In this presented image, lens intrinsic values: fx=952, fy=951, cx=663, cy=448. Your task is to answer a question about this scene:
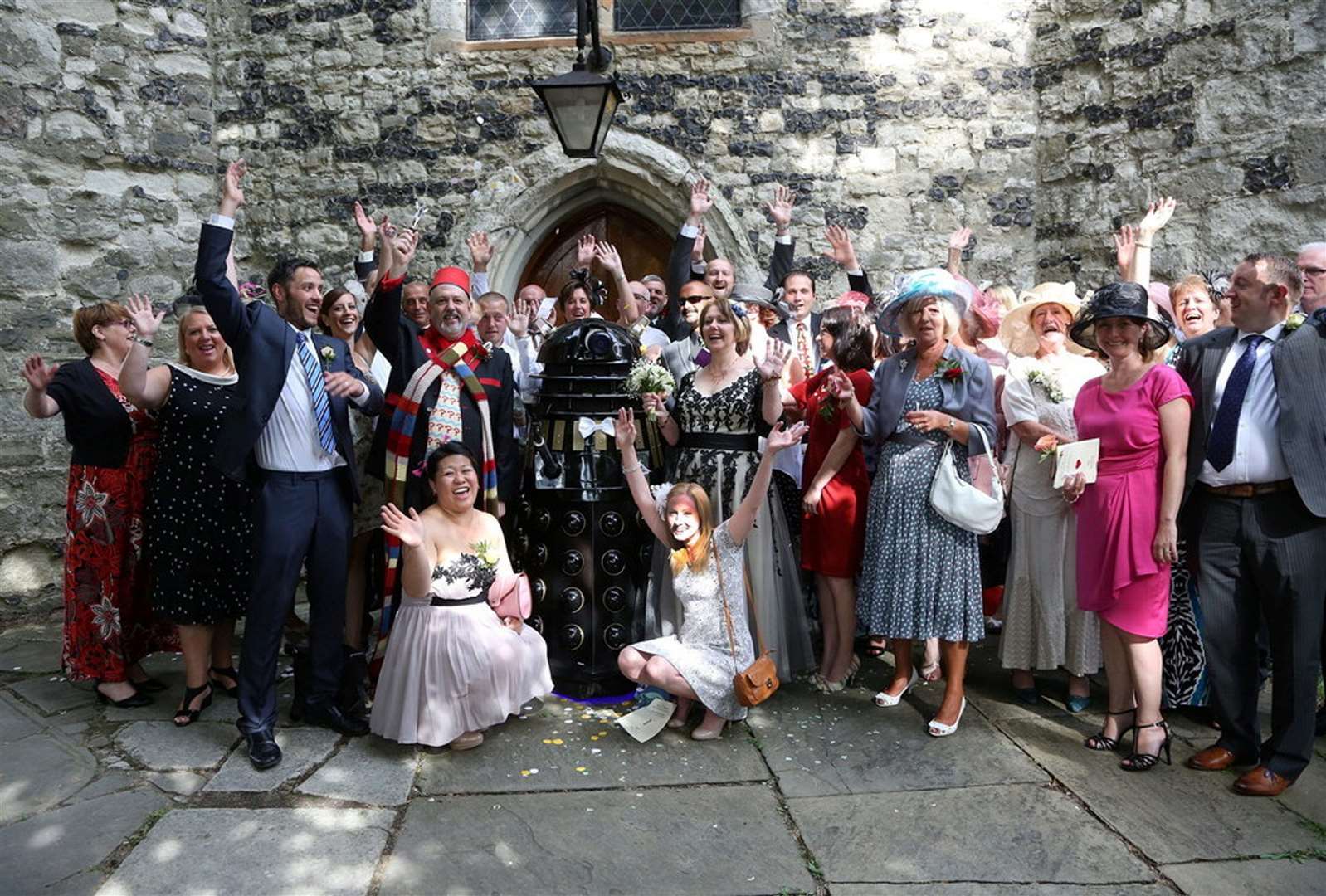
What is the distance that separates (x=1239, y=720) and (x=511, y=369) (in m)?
3.35

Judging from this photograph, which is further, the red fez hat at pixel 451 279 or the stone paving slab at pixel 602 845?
the red fez hat at pixel 451 279

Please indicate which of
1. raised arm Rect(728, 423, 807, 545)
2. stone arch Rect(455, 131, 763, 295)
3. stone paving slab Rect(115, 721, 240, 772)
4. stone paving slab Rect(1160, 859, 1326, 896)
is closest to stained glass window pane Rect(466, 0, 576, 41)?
stone arch Rect(455, 131, 763, 295)

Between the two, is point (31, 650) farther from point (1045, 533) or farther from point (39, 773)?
point (1045, 533)

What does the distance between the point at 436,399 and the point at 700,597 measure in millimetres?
1463

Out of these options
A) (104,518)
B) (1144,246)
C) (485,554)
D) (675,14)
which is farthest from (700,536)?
(675,14)

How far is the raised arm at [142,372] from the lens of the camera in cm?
384

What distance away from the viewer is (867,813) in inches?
124

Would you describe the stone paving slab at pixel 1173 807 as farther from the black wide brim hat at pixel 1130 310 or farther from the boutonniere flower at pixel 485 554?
the boutonniere flower at pixel 485 554

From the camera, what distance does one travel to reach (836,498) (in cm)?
426

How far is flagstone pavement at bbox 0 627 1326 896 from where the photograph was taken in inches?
109

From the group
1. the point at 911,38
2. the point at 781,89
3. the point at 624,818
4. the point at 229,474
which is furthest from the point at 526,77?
the point at 624,818

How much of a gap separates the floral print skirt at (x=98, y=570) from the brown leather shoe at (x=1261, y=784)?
14.6ft

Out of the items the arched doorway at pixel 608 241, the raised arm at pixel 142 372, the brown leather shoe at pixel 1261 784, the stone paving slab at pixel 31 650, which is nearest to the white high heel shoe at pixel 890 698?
the brown leather shoe at pixel 1261 784

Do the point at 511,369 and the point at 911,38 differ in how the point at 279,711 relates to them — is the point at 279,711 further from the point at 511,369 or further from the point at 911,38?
the point at 911,38
